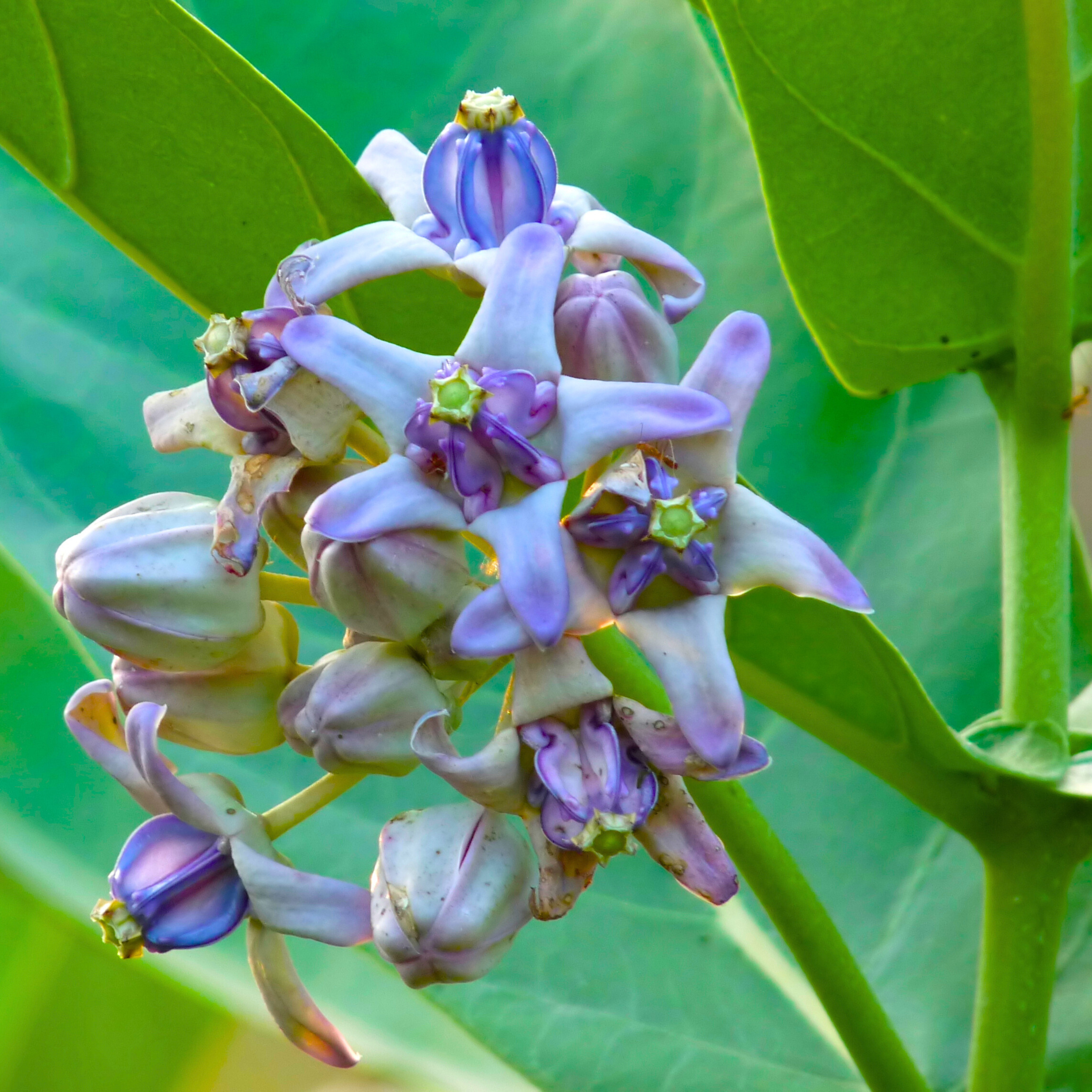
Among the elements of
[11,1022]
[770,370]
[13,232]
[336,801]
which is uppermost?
[770,370]

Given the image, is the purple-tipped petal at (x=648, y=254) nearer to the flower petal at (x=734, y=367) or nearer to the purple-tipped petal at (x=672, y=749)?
the flower petal at (x=734, y=367)

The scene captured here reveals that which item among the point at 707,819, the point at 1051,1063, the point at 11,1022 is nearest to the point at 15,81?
the point at 707,819

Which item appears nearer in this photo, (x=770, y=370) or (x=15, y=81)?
(x=15, y=81)

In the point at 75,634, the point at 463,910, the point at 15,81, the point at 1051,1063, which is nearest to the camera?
the point at 463,910

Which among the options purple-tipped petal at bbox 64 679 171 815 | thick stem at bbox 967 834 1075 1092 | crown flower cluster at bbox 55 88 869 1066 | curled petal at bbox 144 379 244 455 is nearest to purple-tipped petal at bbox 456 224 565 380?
crown flower cluster at bbox 55 88 869 1066

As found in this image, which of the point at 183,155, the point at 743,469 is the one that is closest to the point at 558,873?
the point at 183,155

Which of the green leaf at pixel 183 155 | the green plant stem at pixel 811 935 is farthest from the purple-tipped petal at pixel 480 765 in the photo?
the green leaf at pixel 183 155

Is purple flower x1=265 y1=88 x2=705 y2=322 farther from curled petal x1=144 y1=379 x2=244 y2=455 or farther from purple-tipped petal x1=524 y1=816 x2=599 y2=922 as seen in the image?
purple-tipped petal x1=524 y1=816 x2=599 y2=922

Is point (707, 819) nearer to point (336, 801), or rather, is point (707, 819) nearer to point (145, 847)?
point (145, 847)
